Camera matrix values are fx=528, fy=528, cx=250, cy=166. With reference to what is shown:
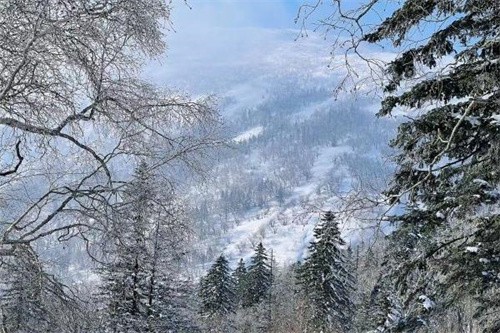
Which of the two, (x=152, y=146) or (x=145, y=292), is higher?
(x=145, y=292)

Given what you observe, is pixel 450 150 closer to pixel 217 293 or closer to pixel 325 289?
pixel 325 289

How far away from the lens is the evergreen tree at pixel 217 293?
129 ft

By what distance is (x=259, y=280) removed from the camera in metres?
47.4

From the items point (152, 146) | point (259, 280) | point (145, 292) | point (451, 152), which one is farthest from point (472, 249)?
point (259, 280)

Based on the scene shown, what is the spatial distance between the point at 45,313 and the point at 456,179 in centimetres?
517

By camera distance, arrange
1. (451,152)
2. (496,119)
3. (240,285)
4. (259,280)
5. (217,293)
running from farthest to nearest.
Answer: (240,285), (259,280), (217,293), (451,152), (496,119)

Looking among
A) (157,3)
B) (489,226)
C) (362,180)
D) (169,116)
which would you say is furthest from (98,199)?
(489,226)

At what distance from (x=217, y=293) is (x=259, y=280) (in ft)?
26.8

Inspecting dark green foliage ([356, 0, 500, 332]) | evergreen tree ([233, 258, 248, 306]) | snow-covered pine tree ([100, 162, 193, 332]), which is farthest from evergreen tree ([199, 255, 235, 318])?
dark green foliage ([356, 0, 500, 332])

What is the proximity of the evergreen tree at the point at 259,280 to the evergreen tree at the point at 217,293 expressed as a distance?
4787mm

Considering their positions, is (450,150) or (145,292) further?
(145,292)

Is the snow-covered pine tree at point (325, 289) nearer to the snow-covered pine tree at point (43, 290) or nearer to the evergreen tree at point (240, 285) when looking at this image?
the evergreen tree at point (240, 285)

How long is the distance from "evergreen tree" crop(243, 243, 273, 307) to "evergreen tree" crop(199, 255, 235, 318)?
4787 mm

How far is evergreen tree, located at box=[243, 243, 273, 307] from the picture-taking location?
4650cm
